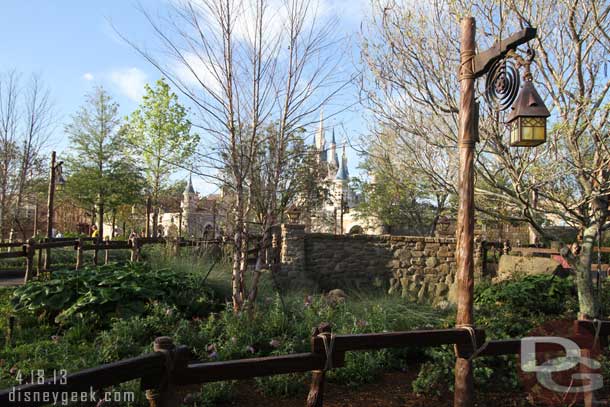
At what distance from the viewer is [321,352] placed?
2.87 metres

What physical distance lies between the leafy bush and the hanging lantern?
433 centimetres

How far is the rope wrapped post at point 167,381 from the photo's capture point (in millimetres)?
2334

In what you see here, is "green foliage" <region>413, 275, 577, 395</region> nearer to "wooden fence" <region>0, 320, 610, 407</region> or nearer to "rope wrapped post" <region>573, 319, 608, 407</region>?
"rope wrapped post" <region>573, 319, 608, 407</region>

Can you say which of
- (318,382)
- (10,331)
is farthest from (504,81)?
(10,331)

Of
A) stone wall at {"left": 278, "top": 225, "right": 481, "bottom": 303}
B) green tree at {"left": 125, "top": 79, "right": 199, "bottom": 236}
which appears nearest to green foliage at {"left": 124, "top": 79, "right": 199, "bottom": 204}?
green tree at {"left": 125, "top": 79, "right": 199, "bottom": 236}

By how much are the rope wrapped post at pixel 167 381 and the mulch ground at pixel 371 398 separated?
49.8 inches

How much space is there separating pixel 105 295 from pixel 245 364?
131 inches

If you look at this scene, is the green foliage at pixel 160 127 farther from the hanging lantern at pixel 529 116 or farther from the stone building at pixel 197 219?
the hanging lantern at pixel 529 116

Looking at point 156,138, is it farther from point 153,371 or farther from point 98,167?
point 153,371

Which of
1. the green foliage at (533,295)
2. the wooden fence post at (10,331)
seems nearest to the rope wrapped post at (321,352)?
the wooden fence post at (10,331)

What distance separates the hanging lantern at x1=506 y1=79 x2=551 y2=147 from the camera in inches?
131

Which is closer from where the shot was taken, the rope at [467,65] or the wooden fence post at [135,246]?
the rope at [467,65]

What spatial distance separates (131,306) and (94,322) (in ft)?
1.41

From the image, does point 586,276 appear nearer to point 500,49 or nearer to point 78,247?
point 500,49
